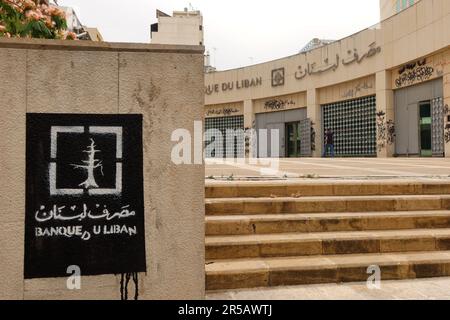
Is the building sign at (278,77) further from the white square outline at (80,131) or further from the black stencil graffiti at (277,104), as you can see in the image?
the white square outline at (80,131)

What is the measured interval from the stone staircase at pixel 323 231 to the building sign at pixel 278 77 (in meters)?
22.3

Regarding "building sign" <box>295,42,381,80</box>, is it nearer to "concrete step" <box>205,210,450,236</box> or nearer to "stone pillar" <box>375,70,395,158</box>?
"stone pillar" <box>375,70,395,158</box>

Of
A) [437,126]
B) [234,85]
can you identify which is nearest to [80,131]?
[437,126]

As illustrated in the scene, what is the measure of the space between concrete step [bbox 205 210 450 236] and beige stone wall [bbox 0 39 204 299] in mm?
1046

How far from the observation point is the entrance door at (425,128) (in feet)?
56.5

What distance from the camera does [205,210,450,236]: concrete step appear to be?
4.08 meters

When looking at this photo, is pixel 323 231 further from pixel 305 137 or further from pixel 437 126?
pixel 305 137

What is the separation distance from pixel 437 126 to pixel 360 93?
17.6ft

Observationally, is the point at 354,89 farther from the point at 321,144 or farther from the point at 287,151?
the point at 287,151

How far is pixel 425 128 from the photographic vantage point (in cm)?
1753

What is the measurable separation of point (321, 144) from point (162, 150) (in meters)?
22.2

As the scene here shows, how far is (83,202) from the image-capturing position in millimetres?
2977

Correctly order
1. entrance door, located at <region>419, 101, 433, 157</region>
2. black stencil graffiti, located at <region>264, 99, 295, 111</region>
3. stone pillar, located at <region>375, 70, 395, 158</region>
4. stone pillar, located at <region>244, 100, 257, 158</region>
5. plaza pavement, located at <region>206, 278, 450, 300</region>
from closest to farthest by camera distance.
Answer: plaza pavement, located at <region>206, 278, 450, 300</region>, entrance door, located at <region>419, 101, 433, 157</region>, stone pillar, located at <region>375, 70, 395, 158</region>, black stencil graffiti, located at <region>264, 99, 295, 111</region>, stone pillar, located at <region>244, 100, 257, 158</region>

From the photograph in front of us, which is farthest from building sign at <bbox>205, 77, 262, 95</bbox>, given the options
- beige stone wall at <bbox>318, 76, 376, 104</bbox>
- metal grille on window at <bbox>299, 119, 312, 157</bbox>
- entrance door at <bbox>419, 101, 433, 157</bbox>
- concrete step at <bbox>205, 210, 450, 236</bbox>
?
concrete step at <bbox>205, 210, 450, 236</bbox>
